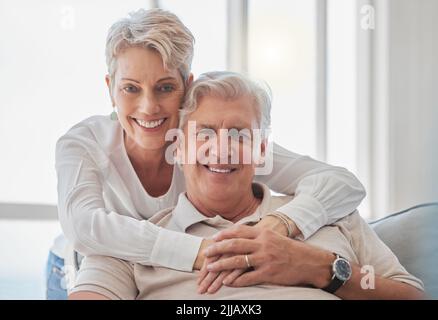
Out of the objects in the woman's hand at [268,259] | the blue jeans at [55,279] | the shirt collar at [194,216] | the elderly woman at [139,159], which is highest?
the elderly woman at [139,159]

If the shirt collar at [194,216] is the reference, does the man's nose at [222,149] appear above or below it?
above

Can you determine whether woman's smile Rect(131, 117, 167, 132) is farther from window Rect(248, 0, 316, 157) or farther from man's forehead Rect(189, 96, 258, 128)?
window Rect(248, 0, 316, 157)

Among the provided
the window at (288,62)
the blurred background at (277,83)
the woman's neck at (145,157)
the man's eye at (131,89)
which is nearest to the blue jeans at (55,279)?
the blurred background at (277,83)

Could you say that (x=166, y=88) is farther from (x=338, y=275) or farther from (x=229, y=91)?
(x=338, y=275)

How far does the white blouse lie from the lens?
1.30m

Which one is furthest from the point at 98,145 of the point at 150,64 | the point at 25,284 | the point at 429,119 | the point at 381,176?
the point at 429,119

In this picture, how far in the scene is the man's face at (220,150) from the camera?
1.35m

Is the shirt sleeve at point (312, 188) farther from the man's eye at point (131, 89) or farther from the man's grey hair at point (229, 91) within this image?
the man's eye at point (131, 89)

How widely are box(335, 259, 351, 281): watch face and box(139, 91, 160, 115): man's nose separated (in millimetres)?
460

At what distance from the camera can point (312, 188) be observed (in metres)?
1.38

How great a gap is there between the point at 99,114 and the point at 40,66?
0.16 metres

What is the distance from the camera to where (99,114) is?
1.37 meters

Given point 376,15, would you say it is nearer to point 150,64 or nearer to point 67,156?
point 150,64

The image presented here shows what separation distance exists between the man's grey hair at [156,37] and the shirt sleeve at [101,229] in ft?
0.67
